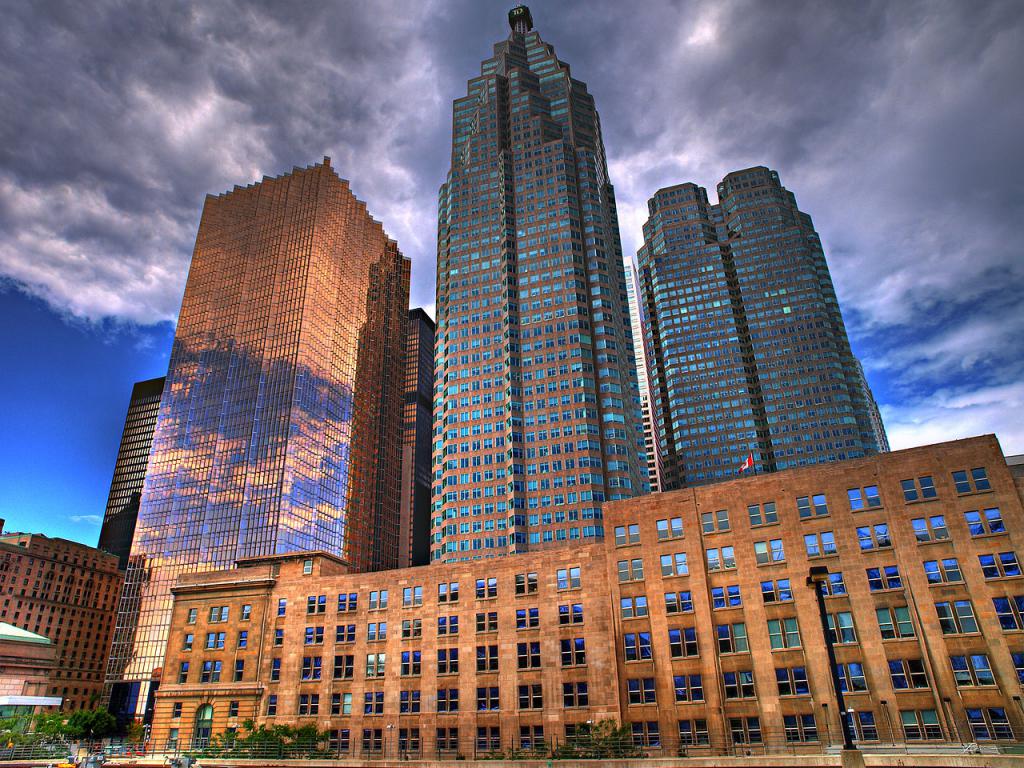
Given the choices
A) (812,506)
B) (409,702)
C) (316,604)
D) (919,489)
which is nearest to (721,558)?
(812,506)

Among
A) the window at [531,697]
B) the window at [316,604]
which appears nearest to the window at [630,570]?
the window at [531,697]

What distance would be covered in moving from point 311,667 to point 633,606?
35.1 meters

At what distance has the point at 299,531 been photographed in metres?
166

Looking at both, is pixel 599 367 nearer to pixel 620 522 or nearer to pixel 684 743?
pixel 620 522

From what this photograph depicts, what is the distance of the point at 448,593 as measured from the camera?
71.2 metres

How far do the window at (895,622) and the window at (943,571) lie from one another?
3.22 m

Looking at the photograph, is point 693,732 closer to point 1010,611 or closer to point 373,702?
point 1010,611

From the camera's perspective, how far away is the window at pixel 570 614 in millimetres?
65188

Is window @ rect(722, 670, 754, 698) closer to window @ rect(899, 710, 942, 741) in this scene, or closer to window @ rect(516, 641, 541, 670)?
window @ rect(899, 710, 942, 741)

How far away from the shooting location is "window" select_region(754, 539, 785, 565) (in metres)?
59.7

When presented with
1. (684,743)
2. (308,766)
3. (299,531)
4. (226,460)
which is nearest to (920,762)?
(684,743)

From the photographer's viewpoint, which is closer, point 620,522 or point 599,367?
point 620,522

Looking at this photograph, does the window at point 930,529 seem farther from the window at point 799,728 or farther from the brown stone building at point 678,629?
the window at point 799,728

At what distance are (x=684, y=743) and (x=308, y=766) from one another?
3074 cm
